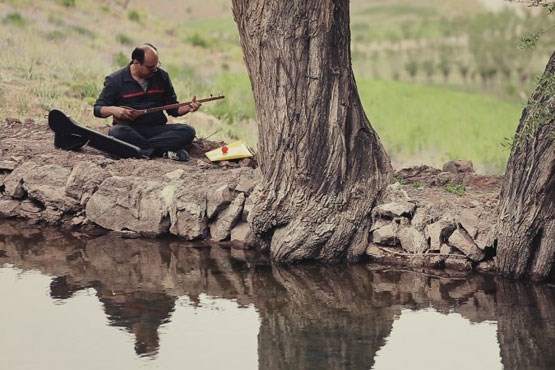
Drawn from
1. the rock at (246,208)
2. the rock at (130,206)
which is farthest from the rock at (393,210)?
the rock at (130,206)

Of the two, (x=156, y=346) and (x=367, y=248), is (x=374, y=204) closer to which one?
(x=367, y=248)

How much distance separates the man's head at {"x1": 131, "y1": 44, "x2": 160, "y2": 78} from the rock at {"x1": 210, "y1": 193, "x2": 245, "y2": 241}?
1.96 meters

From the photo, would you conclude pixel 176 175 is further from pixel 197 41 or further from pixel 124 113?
pixel 197 41

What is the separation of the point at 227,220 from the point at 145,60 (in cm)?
209

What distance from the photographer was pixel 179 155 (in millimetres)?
13156

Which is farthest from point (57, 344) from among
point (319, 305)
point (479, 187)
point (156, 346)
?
point (479, 187)

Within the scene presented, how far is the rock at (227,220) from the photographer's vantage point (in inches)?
453

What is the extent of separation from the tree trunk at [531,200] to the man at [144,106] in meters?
3.74

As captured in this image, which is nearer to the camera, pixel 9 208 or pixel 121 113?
pixel 9 208

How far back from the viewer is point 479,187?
11.9 m

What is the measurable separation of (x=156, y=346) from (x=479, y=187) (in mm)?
4601

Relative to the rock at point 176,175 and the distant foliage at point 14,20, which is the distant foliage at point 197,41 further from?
the rock at point 176,175

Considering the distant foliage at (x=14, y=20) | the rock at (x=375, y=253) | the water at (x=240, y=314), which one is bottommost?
the water at (x=240, y=314)

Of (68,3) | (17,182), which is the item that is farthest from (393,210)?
(68,3)
